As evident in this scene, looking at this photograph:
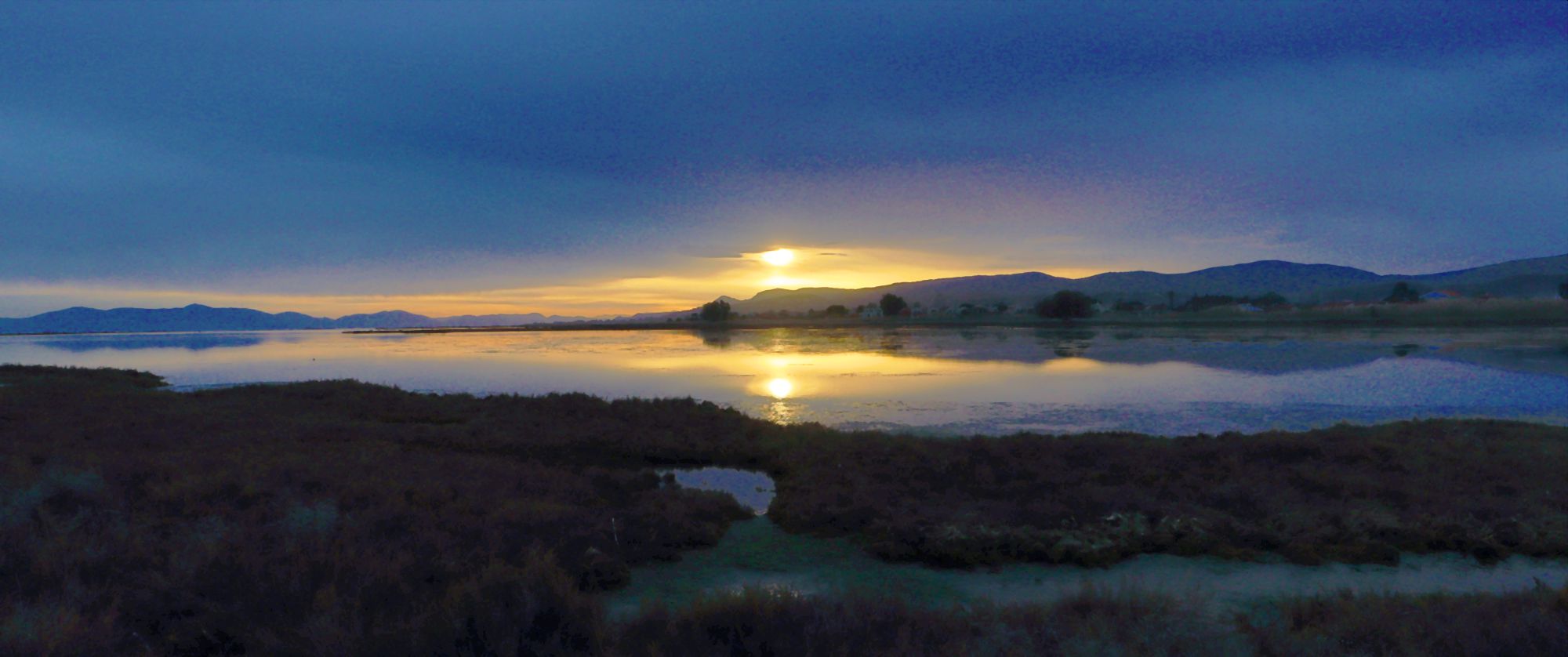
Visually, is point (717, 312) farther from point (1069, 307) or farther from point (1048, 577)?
point (1048, 577)

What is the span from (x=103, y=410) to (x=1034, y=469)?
25728 mm

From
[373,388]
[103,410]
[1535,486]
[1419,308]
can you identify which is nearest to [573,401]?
[373,388]

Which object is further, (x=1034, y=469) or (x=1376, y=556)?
(x=1034, y=469)

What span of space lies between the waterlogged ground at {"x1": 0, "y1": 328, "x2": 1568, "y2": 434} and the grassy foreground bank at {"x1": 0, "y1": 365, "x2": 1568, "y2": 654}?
186 inches

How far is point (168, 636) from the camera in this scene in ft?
18.1

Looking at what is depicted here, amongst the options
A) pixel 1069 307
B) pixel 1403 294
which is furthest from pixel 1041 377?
pixel 1403 294

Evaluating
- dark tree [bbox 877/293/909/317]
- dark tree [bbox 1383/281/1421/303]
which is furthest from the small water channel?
dark tree [bbox 1383/281/1421/303]

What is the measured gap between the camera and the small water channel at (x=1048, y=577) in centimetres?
781

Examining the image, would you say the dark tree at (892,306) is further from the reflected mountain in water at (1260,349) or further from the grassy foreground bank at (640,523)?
the grassy foreground bank at (640,523)

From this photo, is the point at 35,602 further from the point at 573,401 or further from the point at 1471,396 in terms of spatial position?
the point at 1471,396

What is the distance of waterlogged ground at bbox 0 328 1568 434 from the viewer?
21.1m

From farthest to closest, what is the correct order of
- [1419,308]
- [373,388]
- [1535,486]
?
[1419,308] < [373,388] < [1535,486]

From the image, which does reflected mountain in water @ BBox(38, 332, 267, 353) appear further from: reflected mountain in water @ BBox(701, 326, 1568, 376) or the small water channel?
the small water channel

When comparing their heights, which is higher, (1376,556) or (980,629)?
(980,629)
